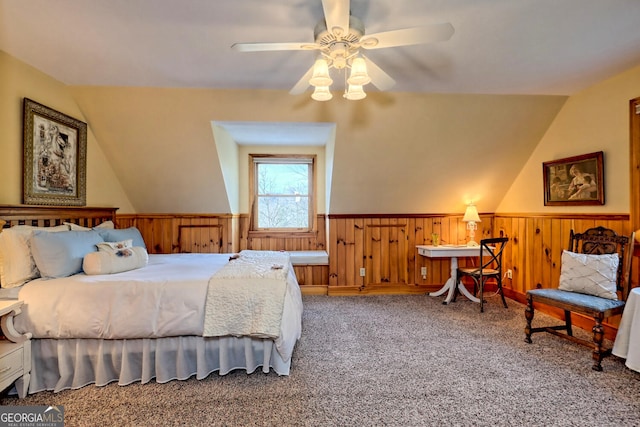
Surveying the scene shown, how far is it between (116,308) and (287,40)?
2.21 meters

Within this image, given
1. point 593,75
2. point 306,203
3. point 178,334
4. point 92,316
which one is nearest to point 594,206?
point 593,75

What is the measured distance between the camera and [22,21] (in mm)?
1973

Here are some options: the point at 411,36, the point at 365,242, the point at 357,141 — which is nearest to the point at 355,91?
the point at 411,36

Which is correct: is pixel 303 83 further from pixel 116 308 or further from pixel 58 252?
pixel 58 252

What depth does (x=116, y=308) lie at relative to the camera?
2.14 m

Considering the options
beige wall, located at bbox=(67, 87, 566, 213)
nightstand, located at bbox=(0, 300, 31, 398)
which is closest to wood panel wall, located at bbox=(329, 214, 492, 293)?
beige wall, located at bbox=(67, 87, 566, 213)

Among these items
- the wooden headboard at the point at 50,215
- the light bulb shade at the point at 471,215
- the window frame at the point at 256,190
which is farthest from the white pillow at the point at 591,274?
the wooden headboard at the point at 50,215

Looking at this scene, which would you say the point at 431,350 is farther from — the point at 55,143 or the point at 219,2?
the point at 55,143

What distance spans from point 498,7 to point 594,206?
93.0 inches

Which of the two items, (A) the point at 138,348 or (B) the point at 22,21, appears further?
(A) the point at 138,348

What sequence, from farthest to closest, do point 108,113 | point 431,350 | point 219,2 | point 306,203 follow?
point 306,203
point 108,113
point 431,350
point 219,2

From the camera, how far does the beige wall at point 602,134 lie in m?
2.78

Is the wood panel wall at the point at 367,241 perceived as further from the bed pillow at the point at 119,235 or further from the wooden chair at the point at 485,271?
the bed pillow at the point at 119,235

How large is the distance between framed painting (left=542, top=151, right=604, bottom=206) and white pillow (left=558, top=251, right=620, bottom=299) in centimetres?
67
